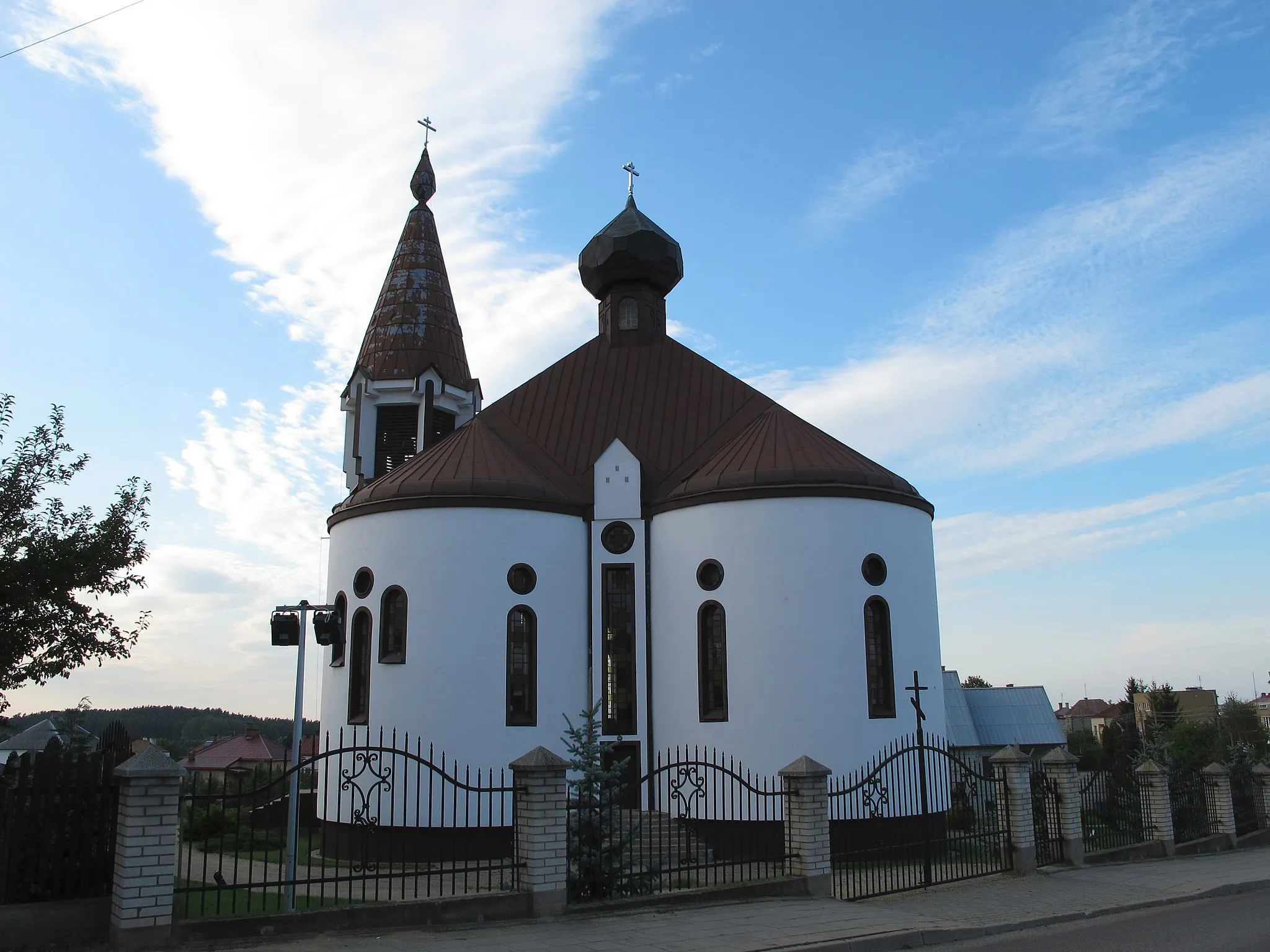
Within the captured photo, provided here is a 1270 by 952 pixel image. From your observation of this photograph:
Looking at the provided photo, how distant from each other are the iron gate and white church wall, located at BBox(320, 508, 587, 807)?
24.8 feet

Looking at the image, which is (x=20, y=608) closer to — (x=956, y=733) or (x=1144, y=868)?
(x=1144, y=868)

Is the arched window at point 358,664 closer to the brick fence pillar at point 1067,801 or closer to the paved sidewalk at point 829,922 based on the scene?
the paved sidewalk at point 829,922

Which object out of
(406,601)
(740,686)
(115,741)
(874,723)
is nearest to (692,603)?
(740,686)

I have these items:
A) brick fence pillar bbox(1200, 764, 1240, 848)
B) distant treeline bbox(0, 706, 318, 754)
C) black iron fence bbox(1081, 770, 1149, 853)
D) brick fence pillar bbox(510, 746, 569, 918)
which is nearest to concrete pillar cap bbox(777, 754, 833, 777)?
brick fence pillar bbox(510, 746, 569, 918)

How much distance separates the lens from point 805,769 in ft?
39.0

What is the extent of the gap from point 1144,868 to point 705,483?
9188 mm

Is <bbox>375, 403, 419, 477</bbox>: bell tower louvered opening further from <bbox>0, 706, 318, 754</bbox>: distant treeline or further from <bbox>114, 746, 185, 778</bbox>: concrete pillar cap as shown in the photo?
<bbox>0, 706, 318, 754</bbox>: distant treeline

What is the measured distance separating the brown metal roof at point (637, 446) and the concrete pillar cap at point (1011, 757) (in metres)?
4.96

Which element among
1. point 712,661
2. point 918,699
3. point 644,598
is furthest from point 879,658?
point 644,598

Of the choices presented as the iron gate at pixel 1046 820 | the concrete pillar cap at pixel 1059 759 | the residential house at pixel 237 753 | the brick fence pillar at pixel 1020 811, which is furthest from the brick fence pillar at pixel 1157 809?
the residential house at pixel 237 753

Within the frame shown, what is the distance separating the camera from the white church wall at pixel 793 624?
17062 mm

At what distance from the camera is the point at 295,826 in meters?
10.3

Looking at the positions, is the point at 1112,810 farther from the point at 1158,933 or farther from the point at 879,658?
the point at 1158,933

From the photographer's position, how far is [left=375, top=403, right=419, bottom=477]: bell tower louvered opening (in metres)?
24.1
